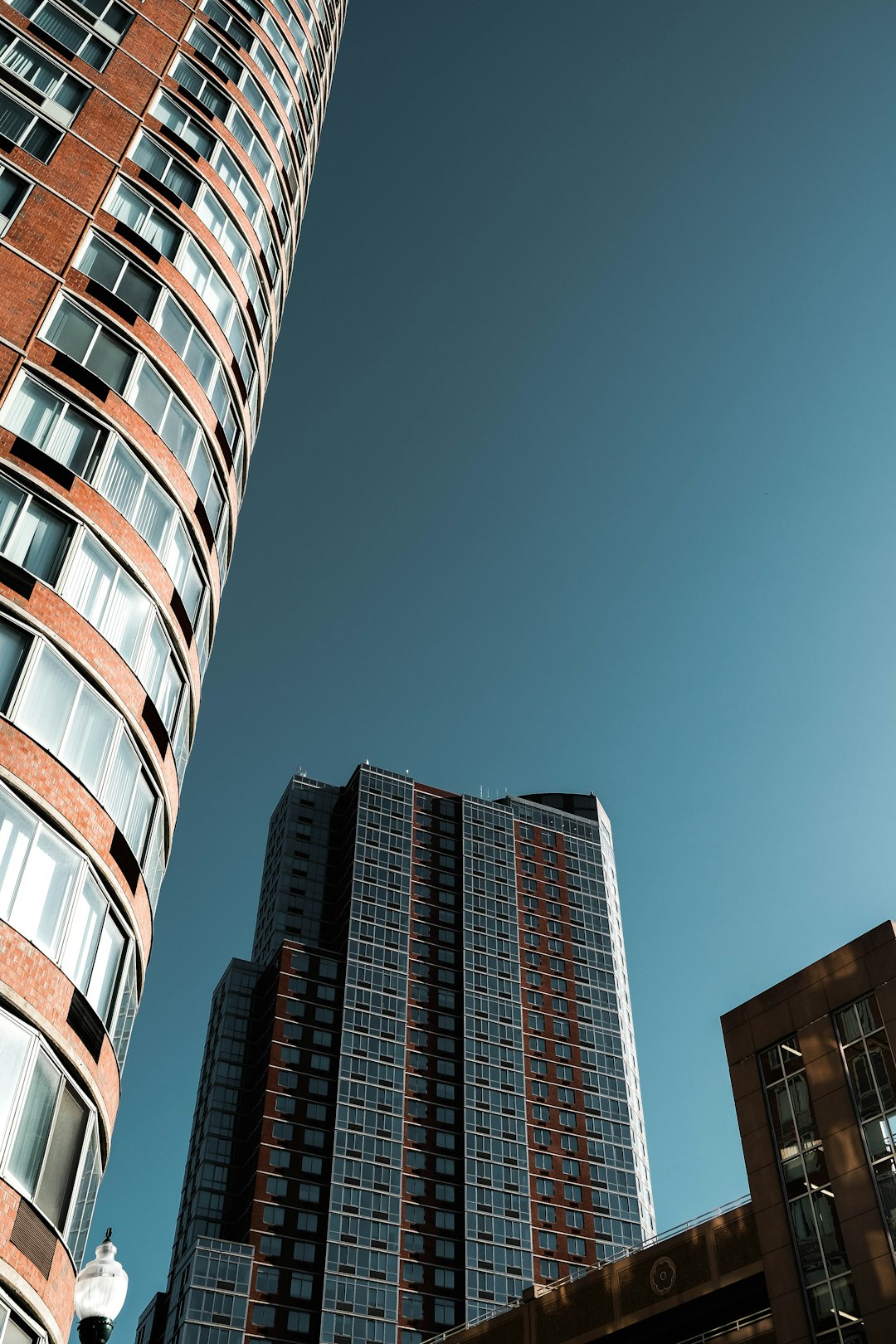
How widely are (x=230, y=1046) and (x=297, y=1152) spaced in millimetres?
13844

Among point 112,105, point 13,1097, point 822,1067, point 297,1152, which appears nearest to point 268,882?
point 297,1152

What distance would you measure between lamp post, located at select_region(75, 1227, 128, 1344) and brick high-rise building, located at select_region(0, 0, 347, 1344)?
2489 mm

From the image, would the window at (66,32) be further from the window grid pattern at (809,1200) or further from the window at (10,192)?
the window grid pattern at (809,1200)

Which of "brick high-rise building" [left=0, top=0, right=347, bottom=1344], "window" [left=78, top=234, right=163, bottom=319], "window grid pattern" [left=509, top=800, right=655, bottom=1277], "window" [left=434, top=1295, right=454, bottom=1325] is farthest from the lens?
"window grid pattern" [left=509, top=800, right=655, bottom=1277]

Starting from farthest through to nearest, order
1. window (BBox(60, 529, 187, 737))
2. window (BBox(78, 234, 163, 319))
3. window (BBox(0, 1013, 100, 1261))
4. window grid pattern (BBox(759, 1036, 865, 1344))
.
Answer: window grid pattern (BBox(759, 1036, 865, 1344)), window (BBox(78, 234, 163, 319)), window (BBox(60, 529, 187, 737)), window (BBox(0, 1013, 100, 1261))

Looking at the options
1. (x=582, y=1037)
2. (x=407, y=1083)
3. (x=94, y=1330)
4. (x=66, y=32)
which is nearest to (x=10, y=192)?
(x=66, y=32)

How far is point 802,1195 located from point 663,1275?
9263mm

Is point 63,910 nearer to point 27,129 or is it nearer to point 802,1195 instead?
point 27,129

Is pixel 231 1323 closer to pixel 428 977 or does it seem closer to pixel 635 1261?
pixel 428 977

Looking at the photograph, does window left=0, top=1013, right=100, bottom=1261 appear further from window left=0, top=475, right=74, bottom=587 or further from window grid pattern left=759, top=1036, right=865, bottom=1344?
window grid pattern left=759, top=1036, right=865, bottom=1344

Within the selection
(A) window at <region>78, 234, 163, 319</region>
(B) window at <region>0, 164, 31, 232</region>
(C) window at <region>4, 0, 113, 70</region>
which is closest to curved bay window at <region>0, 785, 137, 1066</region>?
(A) window at <region>78, 234, 163, 319</region>

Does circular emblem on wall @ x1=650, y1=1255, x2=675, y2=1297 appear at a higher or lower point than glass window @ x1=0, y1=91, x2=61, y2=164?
lower

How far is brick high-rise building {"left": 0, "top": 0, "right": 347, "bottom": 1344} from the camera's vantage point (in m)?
17.7

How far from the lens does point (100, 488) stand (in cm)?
2331
